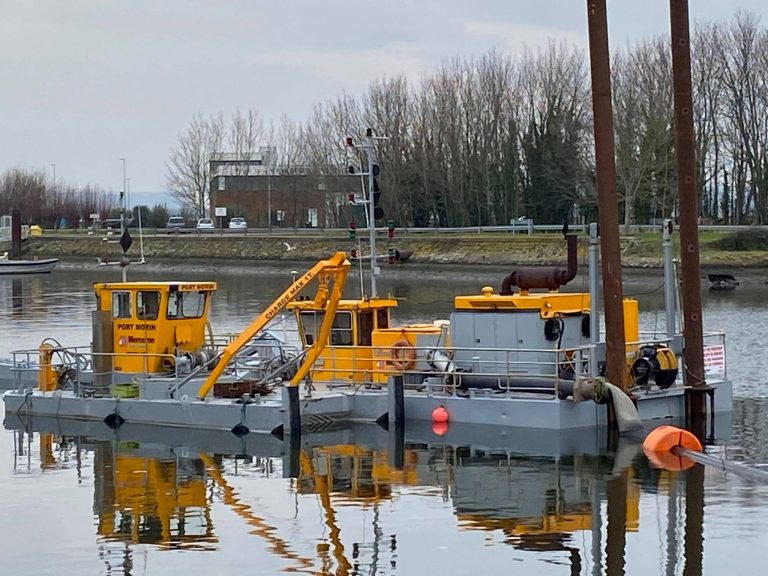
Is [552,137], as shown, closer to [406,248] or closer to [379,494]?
[406,248]

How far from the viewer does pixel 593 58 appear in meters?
27.0

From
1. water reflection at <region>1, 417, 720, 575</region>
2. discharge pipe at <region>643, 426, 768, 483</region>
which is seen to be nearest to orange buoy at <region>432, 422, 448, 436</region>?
water reflection at <region>1, 417, 720, 575</region>

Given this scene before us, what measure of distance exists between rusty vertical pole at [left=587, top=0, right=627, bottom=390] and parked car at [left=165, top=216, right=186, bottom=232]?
9498cm

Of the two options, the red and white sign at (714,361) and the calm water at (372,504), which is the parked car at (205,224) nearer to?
the calm water at (372,504)

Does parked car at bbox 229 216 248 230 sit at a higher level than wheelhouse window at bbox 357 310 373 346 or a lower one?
higher

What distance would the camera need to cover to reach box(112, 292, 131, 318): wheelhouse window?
31422mm

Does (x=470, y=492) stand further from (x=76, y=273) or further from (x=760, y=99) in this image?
(x=76, y=273)

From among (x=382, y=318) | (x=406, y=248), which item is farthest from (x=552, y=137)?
(x=382, y=318)

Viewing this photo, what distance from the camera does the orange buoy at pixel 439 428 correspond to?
2775 cm

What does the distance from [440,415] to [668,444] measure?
492cm

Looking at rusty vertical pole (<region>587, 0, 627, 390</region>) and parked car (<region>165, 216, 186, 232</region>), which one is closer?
rusty vertical pole (<region>587, 0, 627, 390</region>)

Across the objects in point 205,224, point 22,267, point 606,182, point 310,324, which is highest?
point 205,224

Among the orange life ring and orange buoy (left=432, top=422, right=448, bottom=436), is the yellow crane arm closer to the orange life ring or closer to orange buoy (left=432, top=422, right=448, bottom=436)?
the orange life ring

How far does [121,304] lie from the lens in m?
31.5
